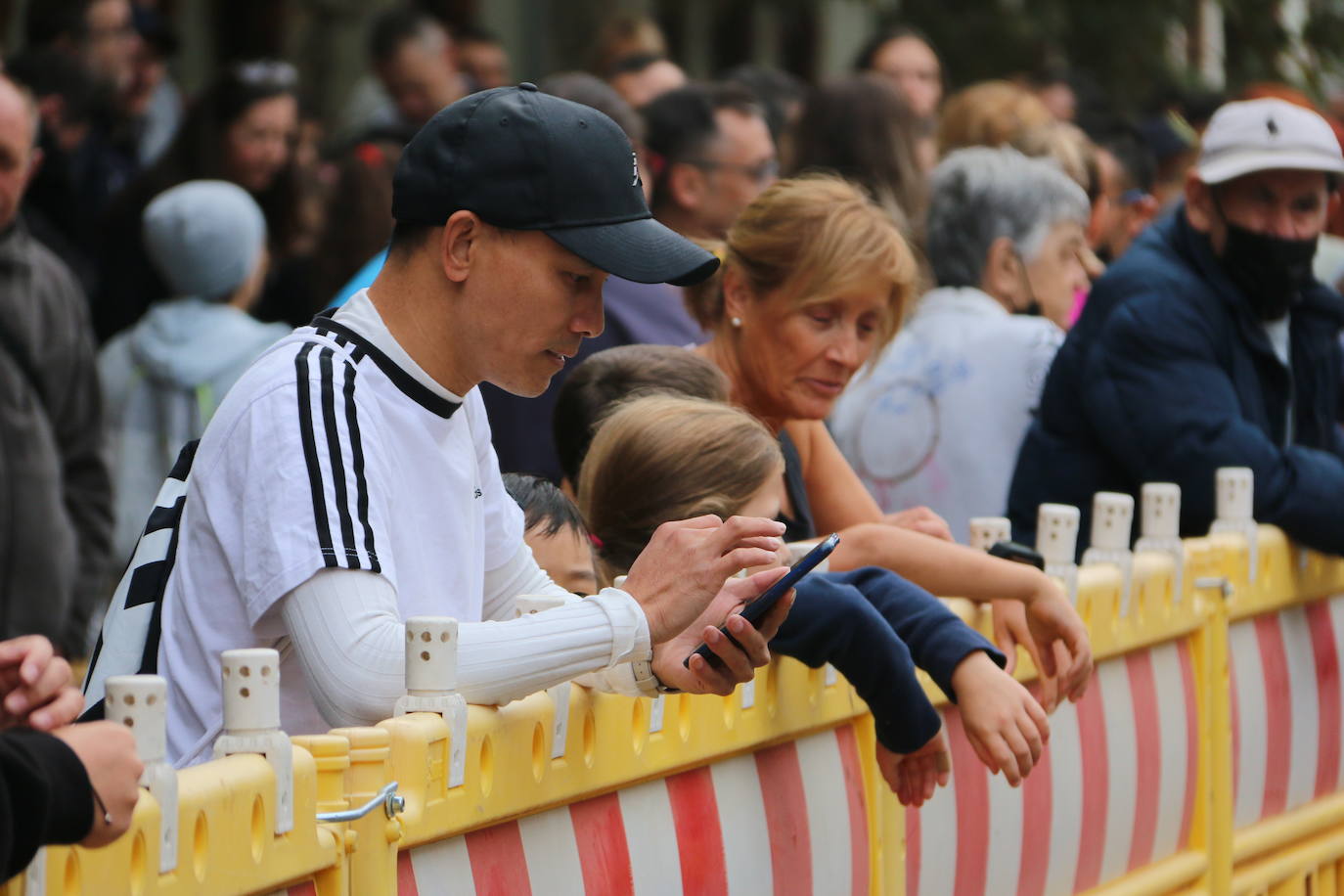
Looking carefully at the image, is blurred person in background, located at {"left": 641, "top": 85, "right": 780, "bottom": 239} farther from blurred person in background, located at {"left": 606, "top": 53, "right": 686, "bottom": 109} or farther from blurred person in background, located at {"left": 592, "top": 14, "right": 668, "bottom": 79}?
blurred person in background, located at {"left": 592, "top": 14, "right": 668, "bottom": 79}

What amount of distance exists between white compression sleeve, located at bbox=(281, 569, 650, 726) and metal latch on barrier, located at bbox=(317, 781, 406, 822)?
0.19m

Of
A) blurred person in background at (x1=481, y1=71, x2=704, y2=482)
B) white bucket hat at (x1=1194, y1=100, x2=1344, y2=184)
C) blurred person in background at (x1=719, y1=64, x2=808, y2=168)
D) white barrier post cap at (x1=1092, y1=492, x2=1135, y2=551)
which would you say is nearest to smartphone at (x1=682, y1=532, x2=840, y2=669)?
blurred person in background at (x1=481, y1=71, x2=704, y2=482)

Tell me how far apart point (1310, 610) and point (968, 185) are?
1.53 m

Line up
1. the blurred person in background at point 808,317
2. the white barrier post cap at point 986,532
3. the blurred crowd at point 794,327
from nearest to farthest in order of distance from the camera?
the white barrier post cap at point 986,532 → the blurred crowd at point 794,327 → the blurred person in background at point 808,317

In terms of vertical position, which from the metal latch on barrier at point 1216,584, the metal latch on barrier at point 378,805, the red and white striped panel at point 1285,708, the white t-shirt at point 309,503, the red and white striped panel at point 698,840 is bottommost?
the red and white striped panel at point 1285,708

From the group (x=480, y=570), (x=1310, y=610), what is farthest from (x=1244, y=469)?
(x=480, y=570)

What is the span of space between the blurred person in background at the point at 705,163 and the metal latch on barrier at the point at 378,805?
423 cm

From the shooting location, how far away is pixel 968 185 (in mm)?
6137

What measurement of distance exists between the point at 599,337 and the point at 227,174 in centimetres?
276

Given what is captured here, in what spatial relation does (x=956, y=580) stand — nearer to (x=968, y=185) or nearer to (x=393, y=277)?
(x=393, y=277)

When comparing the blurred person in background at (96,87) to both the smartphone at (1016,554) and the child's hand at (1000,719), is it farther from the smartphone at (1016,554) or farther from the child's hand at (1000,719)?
the child's hand at (1000,719)

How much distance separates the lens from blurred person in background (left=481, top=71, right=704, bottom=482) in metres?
5.13

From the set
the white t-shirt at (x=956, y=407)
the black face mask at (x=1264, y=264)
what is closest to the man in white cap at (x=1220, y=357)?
the black face mask at (x=1264, y=264)

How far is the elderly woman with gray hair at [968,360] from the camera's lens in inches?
228
